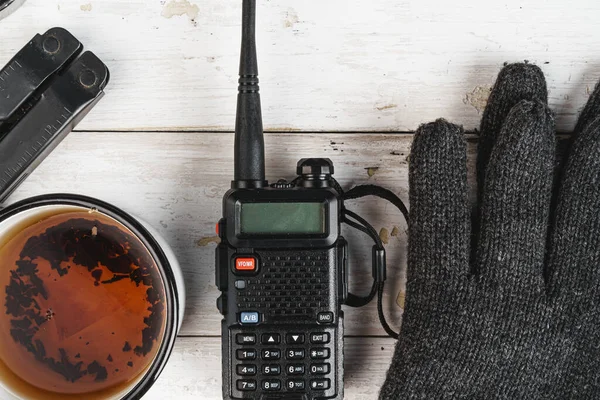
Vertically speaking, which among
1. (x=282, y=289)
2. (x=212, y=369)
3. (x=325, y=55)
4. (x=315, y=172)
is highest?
(x=325, y=55)

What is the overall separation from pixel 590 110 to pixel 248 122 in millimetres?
334

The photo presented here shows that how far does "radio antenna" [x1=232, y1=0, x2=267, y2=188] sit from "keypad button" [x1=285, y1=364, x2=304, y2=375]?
169mm

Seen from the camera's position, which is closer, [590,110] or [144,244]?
[144,244]

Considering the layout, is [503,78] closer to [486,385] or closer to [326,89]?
[326,89]

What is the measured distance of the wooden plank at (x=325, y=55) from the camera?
2.10 ft

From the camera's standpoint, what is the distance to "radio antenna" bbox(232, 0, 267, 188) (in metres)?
0.59

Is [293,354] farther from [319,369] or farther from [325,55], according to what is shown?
[325,55]

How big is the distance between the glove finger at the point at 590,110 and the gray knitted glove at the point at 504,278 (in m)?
0.01

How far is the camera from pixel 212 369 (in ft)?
2.14

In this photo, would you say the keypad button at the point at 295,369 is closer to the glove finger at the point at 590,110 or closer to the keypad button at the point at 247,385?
the keypad button at the point at 247,385

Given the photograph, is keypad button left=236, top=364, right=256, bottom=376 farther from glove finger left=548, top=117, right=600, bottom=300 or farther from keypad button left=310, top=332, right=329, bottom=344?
glove finger left=548, top=117, right=600, bottom=300

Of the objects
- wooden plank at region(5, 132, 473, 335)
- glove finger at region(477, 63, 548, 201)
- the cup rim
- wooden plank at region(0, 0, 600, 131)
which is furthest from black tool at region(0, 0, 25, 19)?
glove finger at region(477, 63, 548, 201)

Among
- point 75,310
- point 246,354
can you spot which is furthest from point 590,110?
point 75,310

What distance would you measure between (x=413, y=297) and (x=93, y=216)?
1.01ft
